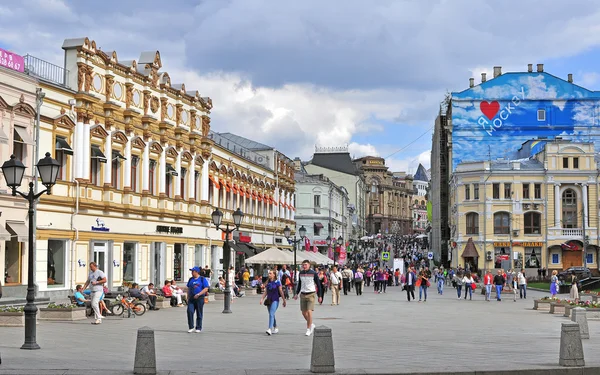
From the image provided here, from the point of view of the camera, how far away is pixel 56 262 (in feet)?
116

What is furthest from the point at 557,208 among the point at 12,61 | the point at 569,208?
the point at 12,61

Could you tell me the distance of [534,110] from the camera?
85500mm

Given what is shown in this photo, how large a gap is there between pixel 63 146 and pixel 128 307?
11041mm

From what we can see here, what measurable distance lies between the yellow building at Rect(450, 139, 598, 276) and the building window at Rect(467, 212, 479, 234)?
1.29 feet

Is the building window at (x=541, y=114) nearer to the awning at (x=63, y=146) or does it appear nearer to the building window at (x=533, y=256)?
Answer: the building window at (x=533, y=256)

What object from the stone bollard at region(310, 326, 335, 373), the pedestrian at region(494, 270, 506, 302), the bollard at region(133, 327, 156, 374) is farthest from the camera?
the pedestrian at region(494, 270, 506, 302)

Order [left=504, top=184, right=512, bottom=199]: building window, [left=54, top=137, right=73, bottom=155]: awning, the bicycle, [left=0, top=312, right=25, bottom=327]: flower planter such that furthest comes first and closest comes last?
[left=504, top=184, right=512, bottom=199]: building window
[left=54, top=137, right=73, bottom=155]: awning
the bicycle
[left=0, top=312, right=25, bottom=327]: flower planter

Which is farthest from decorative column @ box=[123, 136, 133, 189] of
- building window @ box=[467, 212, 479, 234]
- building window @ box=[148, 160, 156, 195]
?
building window @ box=[467, 212, 479, 234]

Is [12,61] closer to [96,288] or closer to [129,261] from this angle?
[96,288]

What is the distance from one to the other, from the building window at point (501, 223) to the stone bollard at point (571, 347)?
6676 centimetres

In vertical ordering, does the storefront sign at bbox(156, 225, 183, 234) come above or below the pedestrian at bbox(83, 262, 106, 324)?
above

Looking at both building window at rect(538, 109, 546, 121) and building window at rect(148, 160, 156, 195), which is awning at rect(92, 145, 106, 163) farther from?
building window at rect(538, 109, 546, 121)

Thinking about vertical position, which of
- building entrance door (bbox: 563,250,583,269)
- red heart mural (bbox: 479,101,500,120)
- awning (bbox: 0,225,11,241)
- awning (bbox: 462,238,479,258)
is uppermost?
red heart mural (bbox: 479,101,500,120)

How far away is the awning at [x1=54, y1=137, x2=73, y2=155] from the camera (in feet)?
115
